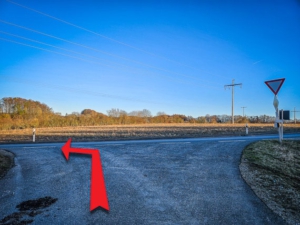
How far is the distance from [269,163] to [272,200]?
319 centimetres

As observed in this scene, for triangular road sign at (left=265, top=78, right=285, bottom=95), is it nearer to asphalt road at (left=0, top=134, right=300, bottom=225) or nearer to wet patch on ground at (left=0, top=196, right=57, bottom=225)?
asphalt road at (left=0, top=134, right=300, bottom=225)

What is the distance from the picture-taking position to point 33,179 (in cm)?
536

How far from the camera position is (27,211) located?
3510mm

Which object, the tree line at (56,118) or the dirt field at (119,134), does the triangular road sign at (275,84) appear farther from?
the tree line at (56,118)

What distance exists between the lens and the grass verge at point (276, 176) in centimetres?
367

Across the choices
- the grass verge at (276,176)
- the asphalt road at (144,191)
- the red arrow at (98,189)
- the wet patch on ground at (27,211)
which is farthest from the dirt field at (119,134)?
the wet patch on ground at (27,211)

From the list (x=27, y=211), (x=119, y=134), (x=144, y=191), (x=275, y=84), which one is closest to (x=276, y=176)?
(x=144, y=191)

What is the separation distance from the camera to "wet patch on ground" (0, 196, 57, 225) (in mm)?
3145

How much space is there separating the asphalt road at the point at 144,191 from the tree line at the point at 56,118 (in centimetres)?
3702

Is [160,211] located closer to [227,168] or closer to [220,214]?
[220,214]

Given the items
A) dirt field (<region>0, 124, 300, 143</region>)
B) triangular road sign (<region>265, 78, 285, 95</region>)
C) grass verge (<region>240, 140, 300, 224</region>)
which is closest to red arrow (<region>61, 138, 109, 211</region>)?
grass verge (<region>240, 140, 300, 224</region>)

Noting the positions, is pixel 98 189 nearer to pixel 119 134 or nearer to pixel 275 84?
pixel 275 84

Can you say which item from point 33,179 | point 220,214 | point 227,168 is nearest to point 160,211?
point 220,214

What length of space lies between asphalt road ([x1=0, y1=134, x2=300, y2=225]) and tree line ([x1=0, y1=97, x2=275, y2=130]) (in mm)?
37015
